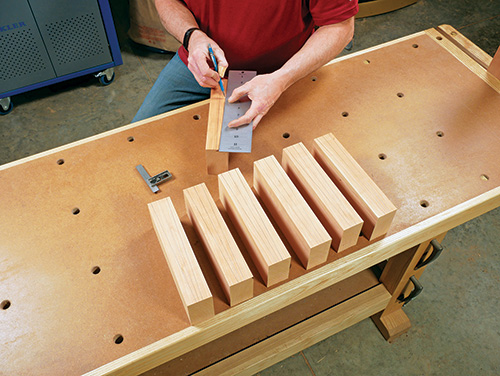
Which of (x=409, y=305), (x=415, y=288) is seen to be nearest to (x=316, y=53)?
(x=415, y=288)

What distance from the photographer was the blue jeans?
5.46 feet

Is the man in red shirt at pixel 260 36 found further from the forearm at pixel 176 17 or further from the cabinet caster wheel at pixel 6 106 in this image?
the cabinet caster wheel at pixel 6 106

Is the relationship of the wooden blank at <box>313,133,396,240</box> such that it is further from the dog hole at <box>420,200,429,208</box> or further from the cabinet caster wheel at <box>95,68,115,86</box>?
the cabinet caster wheel at <box>95,68,115,86</box>

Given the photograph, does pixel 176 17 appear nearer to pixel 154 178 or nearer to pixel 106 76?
pixel 154 178

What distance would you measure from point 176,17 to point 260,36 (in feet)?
0.95

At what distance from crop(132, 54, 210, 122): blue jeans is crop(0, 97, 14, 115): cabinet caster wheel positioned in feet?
4.19

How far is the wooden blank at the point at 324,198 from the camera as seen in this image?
967 millimetres

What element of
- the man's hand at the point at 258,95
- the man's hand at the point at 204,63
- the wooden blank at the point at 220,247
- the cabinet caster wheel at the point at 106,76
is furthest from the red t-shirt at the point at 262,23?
the cabinet caster wheel at the point at 106,76

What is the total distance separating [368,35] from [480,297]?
1.84m

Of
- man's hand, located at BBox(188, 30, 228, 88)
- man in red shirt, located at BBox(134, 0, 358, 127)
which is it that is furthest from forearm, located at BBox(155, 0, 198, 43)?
man's hand, located at BBox(188, 30, 228, 88)

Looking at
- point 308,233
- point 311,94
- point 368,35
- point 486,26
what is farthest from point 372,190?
point 486,26

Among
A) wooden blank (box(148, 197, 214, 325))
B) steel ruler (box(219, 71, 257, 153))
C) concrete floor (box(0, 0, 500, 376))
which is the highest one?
steel ruler (box(219, 71, 257, 153))

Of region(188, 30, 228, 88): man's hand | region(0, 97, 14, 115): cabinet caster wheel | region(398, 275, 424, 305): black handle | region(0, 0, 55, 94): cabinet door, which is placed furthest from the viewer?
region(0, 97, 14, 115): cabinet caster wheel

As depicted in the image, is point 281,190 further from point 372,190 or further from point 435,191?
point 435,191
